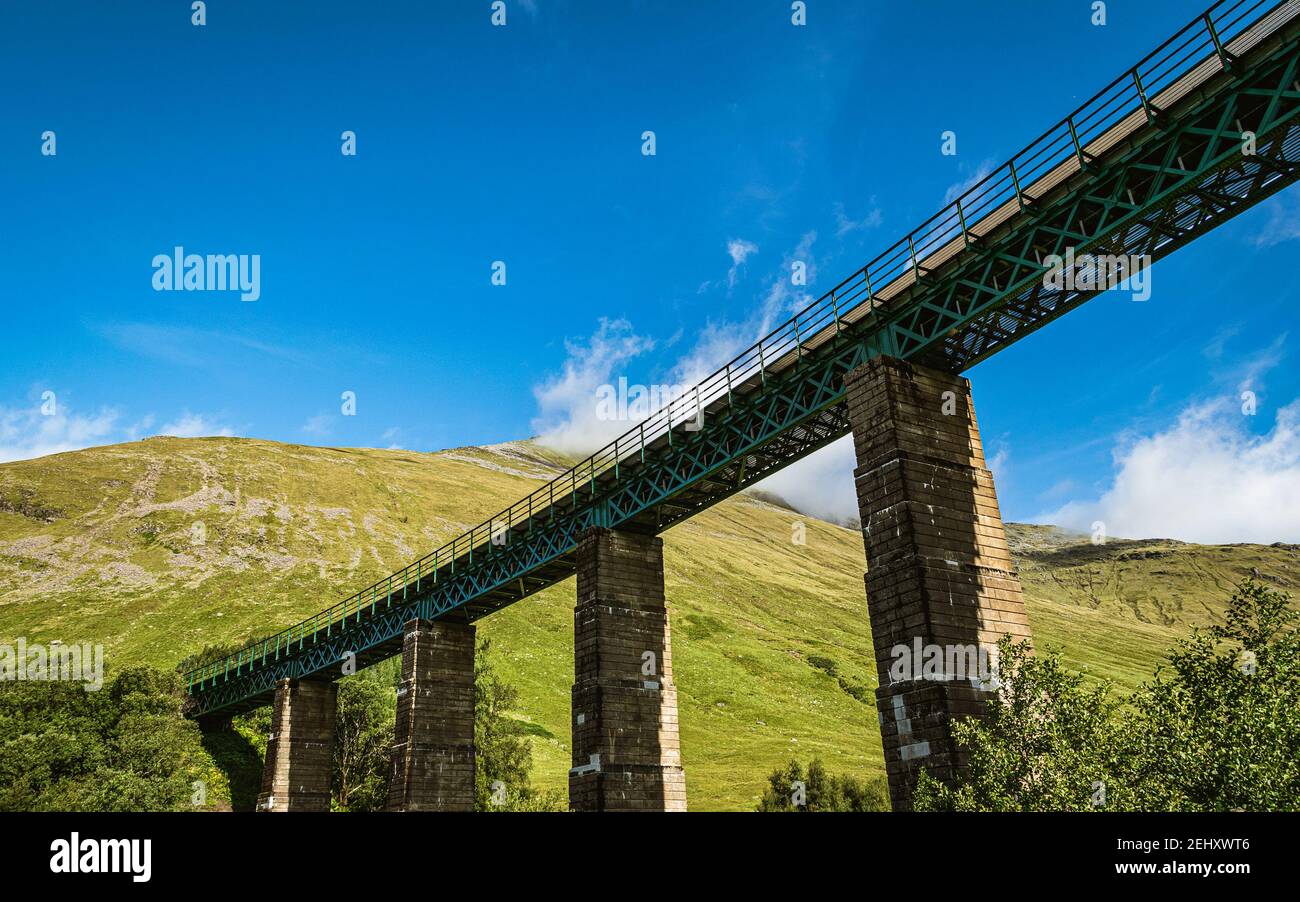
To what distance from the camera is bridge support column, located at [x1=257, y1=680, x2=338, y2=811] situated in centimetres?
4603

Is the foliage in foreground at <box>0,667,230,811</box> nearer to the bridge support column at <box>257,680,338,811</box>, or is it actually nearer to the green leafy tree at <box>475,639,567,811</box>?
the bridge support column at <box>257,680,338,811</box>

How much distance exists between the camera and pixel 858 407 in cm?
2256

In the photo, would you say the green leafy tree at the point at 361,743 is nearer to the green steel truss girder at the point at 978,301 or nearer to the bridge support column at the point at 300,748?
the bridge support column at the point at 300,748

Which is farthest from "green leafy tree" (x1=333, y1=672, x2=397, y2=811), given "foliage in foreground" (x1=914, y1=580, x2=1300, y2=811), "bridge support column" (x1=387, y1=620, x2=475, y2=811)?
"foliage in foreground" (x1=914, y1=580, x2=1300, y2=811)

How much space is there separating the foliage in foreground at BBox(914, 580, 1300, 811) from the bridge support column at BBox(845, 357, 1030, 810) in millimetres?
1594

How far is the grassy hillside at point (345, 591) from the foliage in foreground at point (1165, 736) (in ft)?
162

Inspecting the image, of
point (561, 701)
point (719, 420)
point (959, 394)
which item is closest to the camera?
point (959, 394)

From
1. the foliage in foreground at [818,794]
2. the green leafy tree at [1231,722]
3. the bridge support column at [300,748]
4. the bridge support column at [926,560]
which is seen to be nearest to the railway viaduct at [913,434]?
the bridge support column at [926,560]

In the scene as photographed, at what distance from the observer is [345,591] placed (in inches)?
4035

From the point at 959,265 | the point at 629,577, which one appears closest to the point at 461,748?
the point at 629,577

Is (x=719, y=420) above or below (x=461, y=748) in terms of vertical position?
above

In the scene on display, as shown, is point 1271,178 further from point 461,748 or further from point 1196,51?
point 461,748

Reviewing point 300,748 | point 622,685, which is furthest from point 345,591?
point 622,685
